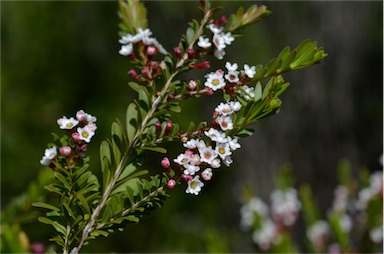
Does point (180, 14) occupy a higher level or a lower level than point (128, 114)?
higher

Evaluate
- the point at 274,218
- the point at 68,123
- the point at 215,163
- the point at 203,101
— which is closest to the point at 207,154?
the point at 215,163

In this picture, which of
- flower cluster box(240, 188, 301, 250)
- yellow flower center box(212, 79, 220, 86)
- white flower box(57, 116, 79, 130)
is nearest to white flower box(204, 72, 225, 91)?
yellow flower center box(212, 79, 220, 86)

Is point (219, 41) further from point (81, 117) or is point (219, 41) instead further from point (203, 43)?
point (81, 117)

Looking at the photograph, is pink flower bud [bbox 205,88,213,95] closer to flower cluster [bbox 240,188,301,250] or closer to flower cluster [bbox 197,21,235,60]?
flower cluster [bbox 197,21,235,60]

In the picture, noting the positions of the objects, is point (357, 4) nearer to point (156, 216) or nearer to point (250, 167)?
point (250, 167)

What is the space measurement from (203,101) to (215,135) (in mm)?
1954

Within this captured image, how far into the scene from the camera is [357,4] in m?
2.16

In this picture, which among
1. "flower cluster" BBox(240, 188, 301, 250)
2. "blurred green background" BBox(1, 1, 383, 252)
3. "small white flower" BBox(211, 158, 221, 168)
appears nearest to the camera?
"small white flower" BBox(211, 158, 221, 168)

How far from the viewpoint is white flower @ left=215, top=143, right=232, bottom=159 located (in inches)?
17.2

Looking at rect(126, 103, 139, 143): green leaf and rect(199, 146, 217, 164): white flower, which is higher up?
rect(126, 103, 139, 143): green leaf

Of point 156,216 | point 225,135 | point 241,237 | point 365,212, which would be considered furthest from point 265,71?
point 156,216

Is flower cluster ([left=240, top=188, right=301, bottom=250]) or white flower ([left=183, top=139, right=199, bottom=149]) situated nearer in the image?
white flower ([left=183, top=139, right=199, bottom=149])

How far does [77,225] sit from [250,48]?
1777mm

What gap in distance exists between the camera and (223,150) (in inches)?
17.3
